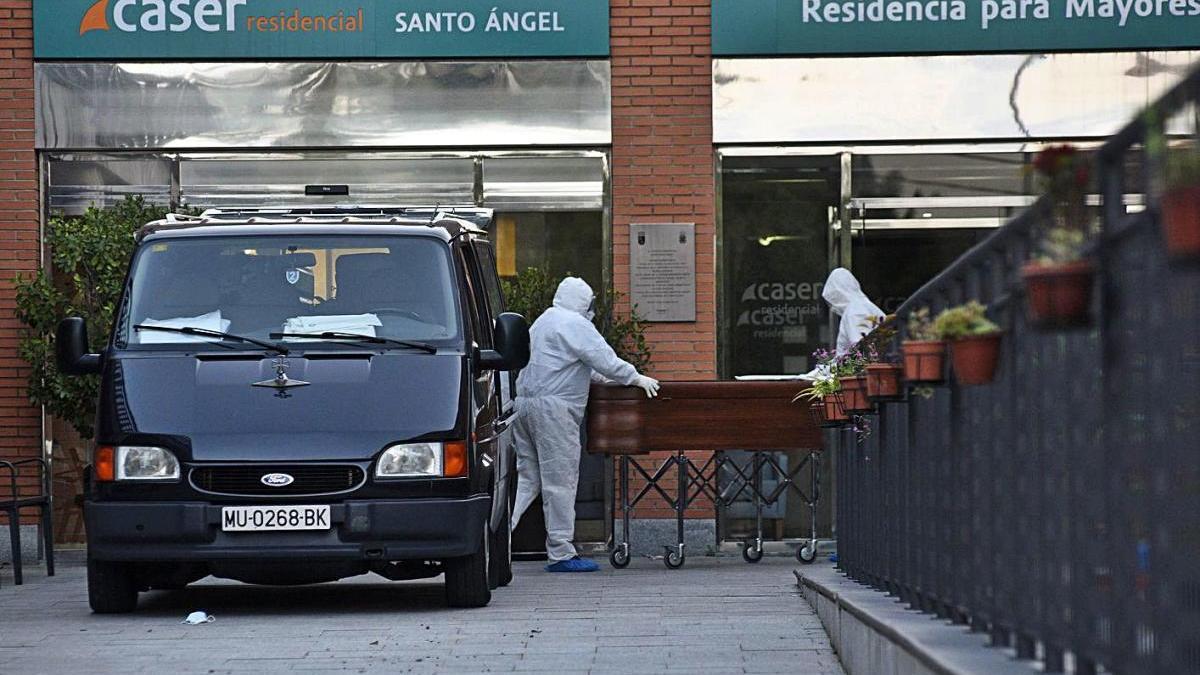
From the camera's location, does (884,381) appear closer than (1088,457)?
No

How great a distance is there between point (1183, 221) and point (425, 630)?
6935 mm

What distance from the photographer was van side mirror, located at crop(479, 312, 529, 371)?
1102 centimetres

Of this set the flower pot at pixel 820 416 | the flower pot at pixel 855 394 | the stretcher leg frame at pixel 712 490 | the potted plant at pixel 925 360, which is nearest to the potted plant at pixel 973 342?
the potted plant at pixel 925 360

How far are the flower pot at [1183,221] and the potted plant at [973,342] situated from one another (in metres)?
2.13

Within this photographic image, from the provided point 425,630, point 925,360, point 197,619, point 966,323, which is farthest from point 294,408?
point 966,323

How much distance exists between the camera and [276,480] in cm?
1031

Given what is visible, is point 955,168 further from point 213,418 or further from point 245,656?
point 245,656

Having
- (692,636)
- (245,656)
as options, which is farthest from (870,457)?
(245,656)

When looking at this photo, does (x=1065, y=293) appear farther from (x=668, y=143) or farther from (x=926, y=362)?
(x=668, y=143)

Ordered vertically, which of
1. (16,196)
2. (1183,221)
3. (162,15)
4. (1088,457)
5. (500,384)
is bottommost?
(500,384)

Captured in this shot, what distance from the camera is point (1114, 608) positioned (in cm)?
420

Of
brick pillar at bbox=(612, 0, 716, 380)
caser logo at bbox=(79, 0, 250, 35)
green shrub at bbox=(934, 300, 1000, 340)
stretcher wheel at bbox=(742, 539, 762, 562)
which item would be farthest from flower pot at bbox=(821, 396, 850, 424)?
caser logo at bbox=(79, 0, 250, 35)

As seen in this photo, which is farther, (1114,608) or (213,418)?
(213,418)

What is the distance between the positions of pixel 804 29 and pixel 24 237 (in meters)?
6.21
